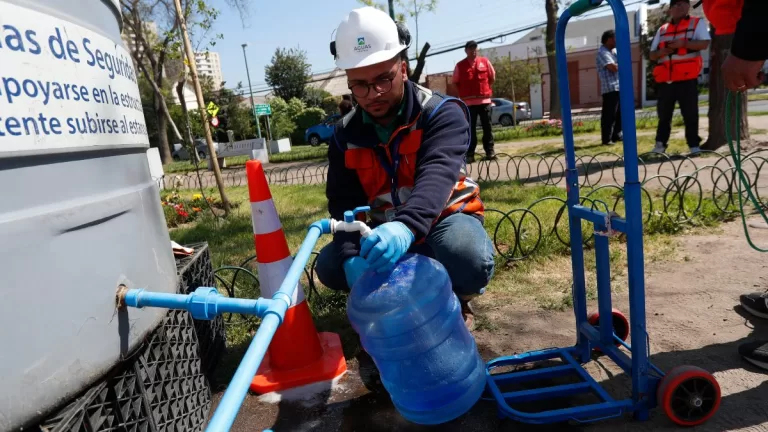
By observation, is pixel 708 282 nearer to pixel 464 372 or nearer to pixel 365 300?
pixel 464 372

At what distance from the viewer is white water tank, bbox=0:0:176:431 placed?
112cm

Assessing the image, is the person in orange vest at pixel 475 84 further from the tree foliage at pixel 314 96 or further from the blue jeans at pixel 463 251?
the tree foliage at pixel 314 96

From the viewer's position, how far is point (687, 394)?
5.85ft

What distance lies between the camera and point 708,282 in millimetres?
3006

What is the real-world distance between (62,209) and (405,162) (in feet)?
4.76

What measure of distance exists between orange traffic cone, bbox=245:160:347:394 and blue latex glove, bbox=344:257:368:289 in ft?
1.00

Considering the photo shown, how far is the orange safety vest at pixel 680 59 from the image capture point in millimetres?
6855

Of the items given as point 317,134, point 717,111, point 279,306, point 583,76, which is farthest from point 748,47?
point 583,76

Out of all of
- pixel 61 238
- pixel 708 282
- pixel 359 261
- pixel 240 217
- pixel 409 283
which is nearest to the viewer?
pixel 61 238

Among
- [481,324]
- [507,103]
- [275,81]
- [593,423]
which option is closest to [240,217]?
[481,324]

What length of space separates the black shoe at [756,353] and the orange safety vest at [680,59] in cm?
598

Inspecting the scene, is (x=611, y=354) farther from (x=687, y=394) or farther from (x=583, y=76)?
(x=583, y=76)

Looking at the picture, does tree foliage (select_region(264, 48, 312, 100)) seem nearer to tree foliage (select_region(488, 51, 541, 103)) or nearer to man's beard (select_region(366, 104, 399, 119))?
tree foliage (select_region(488, 51, 541, 103))

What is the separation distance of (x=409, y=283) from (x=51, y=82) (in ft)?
4.13
